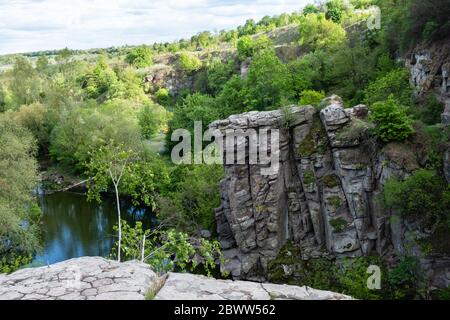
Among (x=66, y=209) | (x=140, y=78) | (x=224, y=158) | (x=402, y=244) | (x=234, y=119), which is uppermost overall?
(x=140, y=78)

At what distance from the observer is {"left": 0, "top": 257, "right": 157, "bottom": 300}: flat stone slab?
6.03 m

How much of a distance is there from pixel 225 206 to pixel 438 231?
11160 mm

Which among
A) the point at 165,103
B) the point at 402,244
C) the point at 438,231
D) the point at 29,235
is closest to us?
the point at 438,231

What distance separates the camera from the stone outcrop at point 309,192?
21.3 meters

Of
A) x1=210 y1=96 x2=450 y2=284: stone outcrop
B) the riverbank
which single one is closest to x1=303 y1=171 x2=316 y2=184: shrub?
x1=210 y1=96 x2=450 y2=284: stone outcrop

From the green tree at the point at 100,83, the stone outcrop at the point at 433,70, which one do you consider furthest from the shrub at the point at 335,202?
the green tree at the point at 100,83

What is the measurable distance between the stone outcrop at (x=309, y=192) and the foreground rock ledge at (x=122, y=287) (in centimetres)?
1558

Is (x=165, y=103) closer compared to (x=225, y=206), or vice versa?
(x=225, y=206)

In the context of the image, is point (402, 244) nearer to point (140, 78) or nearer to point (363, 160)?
point (363, 160)

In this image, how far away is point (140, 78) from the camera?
74.7m

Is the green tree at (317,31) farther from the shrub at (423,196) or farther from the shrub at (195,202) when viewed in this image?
the shrub at (423,196)

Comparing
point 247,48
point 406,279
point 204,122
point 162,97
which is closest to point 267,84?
point 204,122

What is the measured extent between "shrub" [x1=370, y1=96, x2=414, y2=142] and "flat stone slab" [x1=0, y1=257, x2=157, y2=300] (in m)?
15.5
